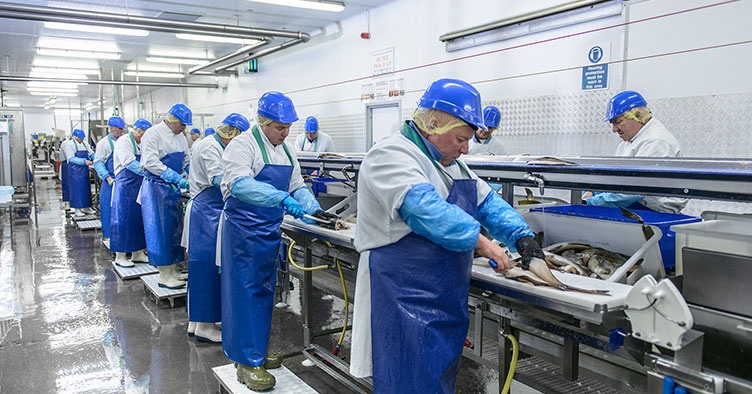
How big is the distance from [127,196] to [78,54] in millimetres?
7399

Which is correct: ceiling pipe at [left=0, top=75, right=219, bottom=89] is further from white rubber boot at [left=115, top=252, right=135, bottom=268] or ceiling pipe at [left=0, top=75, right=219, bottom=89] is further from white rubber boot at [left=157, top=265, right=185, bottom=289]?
white rubber boot at [left=157, top=265, right=185, bottom=289]

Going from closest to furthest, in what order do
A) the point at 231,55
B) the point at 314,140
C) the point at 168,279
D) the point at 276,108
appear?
the point at 276,108, the point at 168,279, the point at 314,140, the point at 231,55

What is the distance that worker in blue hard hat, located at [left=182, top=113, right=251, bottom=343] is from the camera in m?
3.65

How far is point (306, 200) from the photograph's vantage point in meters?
3.17

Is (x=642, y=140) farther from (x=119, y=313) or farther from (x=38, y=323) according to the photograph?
(x=38, y=323)

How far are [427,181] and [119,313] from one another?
3.84 meters

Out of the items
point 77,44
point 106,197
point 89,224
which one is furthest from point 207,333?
point 77,44

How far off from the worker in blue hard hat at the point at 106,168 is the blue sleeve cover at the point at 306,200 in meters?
4.42

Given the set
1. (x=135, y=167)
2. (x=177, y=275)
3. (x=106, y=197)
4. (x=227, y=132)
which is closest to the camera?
(x=227, y=132)

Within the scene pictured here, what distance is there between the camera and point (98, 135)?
12672 mm

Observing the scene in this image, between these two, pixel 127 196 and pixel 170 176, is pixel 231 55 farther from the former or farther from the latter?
pixel 170 176

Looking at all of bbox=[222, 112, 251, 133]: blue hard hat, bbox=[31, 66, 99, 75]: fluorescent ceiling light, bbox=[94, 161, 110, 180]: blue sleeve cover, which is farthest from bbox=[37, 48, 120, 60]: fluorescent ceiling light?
bbox=[222, 112, 251, 133]: blue hard hat

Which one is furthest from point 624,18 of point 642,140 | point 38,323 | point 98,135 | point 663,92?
point 98,135

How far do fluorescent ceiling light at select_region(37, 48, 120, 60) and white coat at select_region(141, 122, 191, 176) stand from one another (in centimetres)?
767
